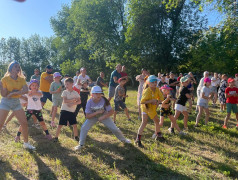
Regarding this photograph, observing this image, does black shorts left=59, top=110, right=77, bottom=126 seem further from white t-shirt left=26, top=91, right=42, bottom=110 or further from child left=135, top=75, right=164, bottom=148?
child left=135, top=75, right=164, bottom=148

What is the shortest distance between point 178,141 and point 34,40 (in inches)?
2462

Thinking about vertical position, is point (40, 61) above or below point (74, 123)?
above

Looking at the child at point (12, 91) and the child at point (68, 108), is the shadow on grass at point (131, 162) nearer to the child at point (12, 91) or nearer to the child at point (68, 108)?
the child at point (68, 108)

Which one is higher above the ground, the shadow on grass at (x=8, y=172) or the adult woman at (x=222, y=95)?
the adult woman at (x=222, y=95)

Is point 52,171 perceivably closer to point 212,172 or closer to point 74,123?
point 74,123

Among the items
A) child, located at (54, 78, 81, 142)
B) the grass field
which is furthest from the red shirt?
child, located at (54, 78, 81, 142)

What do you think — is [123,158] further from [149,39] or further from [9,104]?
[149,39]

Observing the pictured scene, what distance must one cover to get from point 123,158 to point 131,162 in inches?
10.1

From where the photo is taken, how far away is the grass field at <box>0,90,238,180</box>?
351 cm

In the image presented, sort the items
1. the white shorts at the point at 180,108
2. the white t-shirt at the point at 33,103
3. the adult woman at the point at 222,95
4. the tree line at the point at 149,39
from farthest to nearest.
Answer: the tree line at the point at 149,39, the adult woman at the point at 222,95, the white shorts at the point at 180,108, the white t-shirt at the point at 33,103

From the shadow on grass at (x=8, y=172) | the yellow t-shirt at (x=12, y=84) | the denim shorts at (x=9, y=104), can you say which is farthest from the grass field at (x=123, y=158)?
the yellow t-shirt at (x=12, y=84)

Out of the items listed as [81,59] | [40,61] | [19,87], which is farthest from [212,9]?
[40,61]

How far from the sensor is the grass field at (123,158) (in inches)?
138

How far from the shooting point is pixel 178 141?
5148mm
